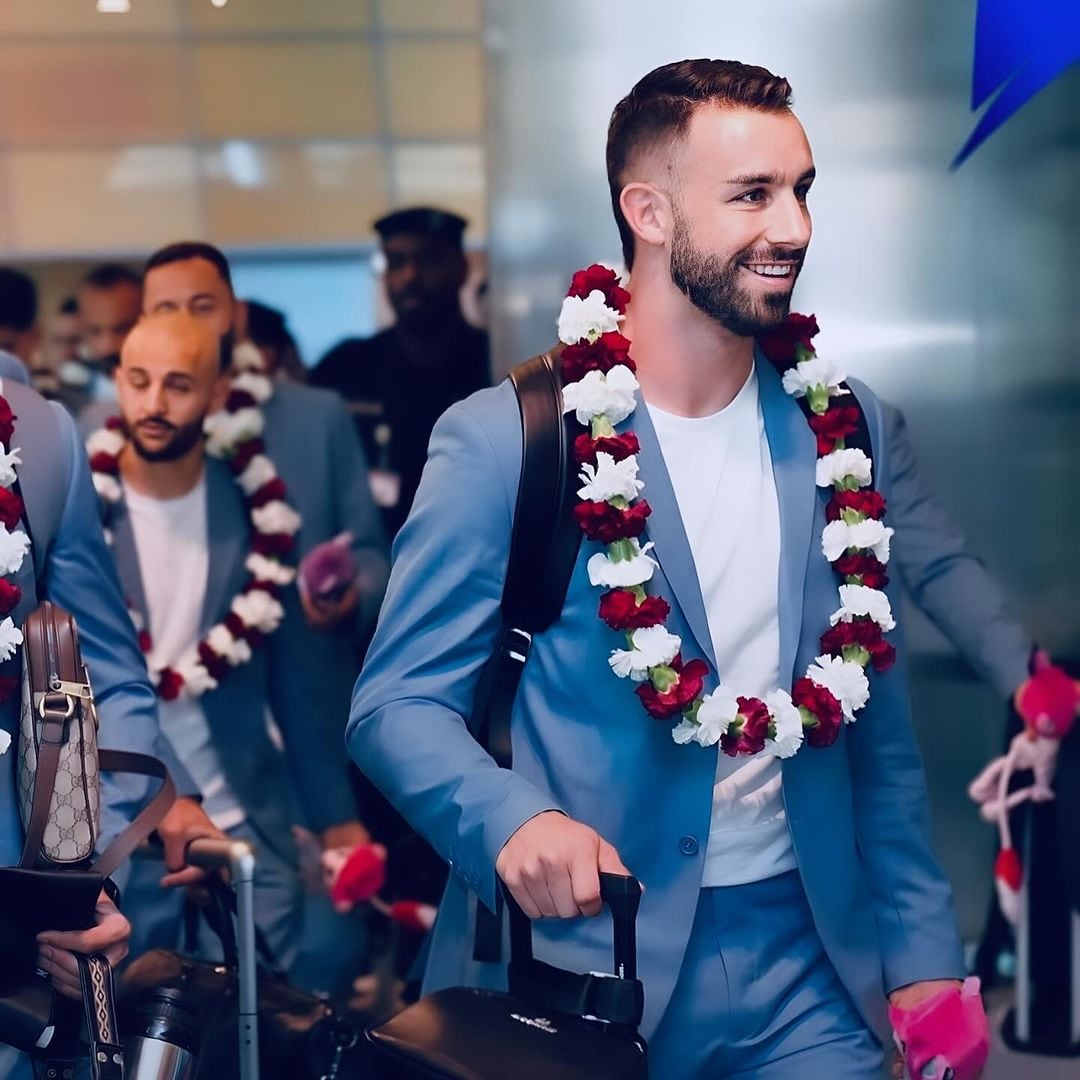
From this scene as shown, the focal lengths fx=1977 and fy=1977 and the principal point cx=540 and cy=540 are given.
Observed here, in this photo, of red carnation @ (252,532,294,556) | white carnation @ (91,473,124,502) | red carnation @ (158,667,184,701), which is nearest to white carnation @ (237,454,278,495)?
red carnation @ (252,532,294,556)

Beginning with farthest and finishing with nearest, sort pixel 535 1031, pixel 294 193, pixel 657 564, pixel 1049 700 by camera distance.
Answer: pixel 294 193
pixel 1049 700
pixel 657 564
pixel 535 1031

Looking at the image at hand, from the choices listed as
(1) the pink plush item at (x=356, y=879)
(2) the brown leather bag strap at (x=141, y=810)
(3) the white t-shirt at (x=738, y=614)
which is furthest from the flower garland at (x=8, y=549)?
(1) the pink plush item at (x=356, y=879)

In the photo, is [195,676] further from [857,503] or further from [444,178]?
[857,503]

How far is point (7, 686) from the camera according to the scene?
9.39 feet

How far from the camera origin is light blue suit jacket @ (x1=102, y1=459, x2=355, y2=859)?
462cm

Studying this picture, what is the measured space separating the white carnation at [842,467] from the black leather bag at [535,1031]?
2.39 feet

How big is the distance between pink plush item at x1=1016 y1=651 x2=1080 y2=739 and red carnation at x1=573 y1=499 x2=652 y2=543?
194 cm

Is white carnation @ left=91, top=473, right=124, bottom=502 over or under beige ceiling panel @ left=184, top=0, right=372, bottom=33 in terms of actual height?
under

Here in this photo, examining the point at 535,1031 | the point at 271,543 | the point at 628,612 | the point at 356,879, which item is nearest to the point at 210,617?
the point at 271,543

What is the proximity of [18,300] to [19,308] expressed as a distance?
0.08ft

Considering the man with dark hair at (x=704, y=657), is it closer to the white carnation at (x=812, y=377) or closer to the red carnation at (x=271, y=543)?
the white carnation at (x=812, y=377)

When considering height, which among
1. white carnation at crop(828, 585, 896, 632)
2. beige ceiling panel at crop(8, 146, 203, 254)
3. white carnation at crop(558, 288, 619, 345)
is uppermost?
beige ceiling panel at crop(8, 146, 203, 254)

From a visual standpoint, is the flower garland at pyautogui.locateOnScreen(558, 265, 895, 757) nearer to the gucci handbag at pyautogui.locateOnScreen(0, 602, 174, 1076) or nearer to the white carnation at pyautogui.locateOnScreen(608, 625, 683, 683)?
the white carnation at pyautogui.locateOnScreen(608, 625, 683, 683)

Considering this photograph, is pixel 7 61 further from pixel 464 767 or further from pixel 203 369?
pixel 464 767
